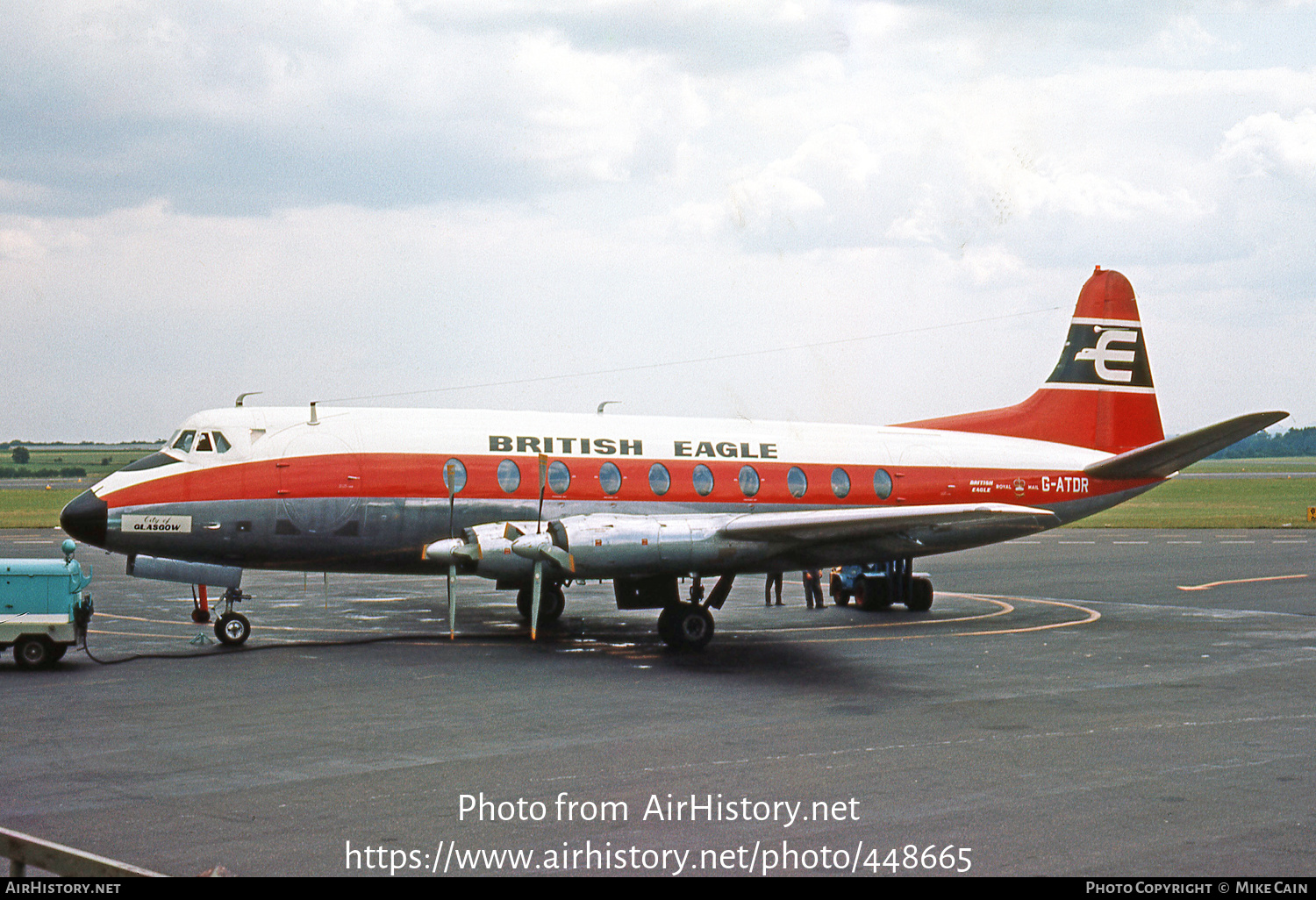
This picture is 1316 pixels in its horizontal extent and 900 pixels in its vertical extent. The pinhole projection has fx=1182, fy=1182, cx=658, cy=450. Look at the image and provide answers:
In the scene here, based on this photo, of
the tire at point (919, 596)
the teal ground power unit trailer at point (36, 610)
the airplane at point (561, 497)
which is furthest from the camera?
the tire at point (919, 596)

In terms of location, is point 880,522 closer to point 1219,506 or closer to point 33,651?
point 33,651

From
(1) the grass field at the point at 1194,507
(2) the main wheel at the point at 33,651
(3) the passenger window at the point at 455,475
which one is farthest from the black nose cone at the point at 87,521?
(1) the grass field at the point at 1194,507

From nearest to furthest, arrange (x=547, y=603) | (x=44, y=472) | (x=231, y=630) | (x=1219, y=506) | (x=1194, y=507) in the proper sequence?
(x=231, y=630) → (x=547, y=603) → (x=1194, y=507) → (x=1219, y=506) → (x=44, y=472)

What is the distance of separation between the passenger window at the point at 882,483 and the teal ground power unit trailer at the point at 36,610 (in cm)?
1580

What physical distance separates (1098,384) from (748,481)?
1008 centimetres

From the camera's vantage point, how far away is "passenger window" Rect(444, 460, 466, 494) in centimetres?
2206

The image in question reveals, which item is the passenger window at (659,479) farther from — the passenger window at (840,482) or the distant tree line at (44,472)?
the distant tree line at (44,472)

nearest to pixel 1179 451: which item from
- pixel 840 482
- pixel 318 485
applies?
pixel 840 482

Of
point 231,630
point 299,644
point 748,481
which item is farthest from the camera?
point 748,481

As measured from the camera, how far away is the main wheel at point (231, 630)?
21.1m

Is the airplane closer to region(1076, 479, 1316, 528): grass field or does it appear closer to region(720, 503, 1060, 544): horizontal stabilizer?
region(720, 503, 1060, 544): horizontal stabilizer

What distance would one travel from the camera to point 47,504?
3307 inches

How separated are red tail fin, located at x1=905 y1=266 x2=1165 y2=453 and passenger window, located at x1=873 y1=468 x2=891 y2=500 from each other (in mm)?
3254

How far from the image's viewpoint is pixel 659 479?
23.7 m
